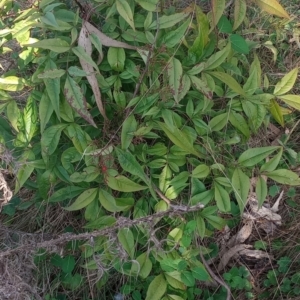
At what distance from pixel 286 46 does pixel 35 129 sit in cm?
126

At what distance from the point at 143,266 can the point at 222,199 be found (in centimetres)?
32

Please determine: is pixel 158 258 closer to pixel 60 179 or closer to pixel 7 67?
pixel 60 179

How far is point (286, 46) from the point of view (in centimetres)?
204

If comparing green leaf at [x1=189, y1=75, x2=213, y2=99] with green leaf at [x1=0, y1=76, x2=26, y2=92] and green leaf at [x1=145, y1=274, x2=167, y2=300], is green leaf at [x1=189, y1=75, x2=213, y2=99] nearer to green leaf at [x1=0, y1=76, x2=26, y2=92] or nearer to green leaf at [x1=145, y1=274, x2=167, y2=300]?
green leaf at [x1=0, y1=76, x2=26, y2=92]

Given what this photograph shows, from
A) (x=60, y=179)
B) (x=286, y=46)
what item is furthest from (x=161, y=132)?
(x=286, y=46)

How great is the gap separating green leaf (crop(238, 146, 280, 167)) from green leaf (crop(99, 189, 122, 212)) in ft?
1.30

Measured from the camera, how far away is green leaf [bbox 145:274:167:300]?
141 centimetres

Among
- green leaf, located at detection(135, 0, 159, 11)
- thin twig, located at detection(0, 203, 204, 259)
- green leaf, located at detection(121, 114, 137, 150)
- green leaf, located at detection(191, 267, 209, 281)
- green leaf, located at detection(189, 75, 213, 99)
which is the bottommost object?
green leaf, located at detection(191, 267, 209, 281)

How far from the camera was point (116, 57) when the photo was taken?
1.30m

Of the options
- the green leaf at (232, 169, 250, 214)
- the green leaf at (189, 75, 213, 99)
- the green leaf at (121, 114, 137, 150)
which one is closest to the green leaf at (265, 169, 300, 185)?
the green leaf at (232, 169, 250, 214)

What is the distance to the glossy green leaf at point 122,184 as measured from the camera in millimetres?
1305

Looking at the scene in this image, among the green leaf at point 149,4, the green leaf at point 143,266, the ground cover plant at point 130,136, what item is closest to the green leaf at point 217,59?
the ground cover plant at point 130,136

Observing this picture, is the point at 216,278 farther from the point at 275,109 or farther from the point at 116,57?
the point at 116,57

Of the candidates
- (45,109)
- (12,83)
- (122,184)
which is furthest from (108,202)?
(12,83)
